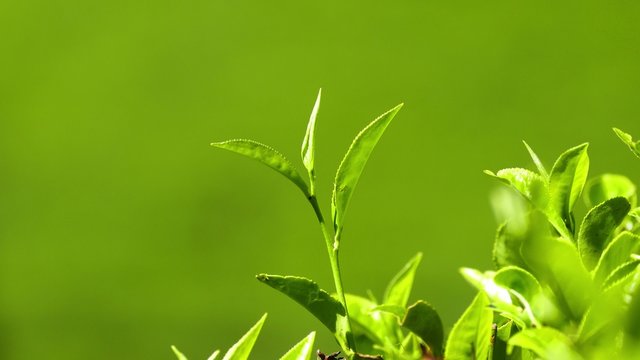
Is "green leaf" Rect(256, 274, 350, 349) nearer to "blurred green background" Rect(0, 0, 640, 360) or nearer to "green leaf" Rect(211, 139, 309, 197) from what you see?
"green leaf" Rect(211, 139, 309, 197)

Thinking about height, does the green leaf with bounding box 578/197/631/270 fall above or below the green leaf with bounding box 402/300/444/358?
above

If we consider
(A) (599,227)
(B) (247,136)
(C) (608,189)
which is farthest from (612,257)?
(B) (247,136)

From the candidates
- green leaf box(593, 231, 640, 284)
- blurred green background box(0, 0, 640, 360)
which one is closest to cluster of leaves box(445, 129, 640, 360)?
green leaf box(593, 231, 640, 284)

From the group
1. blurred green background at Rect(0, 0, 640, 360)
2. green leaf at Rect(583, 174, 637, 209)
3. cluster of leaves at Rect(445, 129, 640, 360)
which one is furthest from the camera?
blurred green background at Rect(0, 0, 640, 360)

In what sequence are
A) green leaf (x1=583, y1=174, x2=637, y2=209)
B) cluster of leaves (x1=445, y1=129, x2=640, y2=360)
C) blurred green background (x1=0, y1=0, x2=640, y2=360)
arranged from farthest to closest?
blurred green background (x1=0, y1=0, x2=640, y2=360)
green leaf (x1=583, y1=174, x2=637, y2=209)
cluster of leaves (x1=445, y1=129, x2=640, y2=360)

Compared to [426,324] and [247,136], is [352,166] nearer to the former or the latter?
[426,324]

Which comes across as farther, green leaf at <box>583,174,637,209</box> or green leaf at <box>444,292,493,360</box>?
green leaf at <box>583,174,637,209</box>
